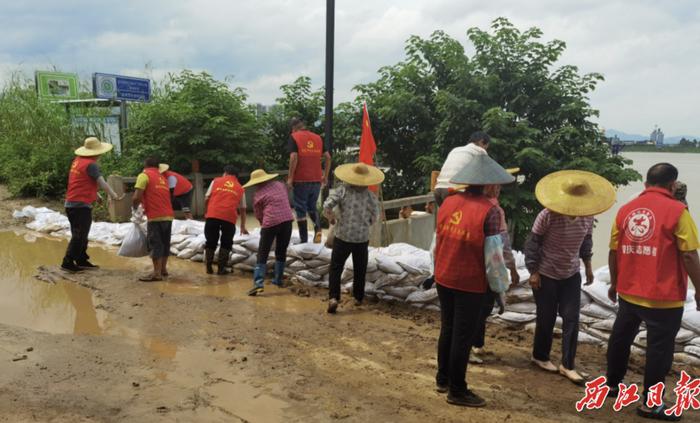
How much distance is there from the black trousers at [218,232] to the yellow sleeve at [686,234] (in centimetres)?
452

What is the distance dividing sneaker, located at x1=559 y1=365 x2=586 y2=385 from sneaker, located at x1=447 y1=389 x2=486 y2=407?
83cm

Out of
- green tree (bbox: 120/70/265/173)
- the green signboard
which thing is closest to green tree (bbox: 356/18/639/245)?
green tree (bbox: 120/70/265/173)

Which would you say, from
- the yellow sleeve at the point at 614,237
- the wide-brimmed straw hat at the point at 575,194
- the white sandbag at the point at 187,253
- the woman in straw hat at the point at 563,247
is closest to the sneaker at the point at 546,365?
the woman in straw hat at the point at 563,247

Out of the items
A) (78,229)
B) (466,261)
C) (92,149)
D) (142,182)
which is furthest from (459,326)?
(92,149)

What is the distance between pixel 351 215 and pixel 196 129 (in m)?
6.03

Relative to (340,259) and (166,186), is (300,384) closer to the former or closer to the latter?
(340,259)

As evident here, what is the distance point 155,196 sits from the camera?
5977mm

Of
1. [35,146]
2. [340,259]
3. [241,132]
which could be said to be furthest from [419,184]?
[35,146]

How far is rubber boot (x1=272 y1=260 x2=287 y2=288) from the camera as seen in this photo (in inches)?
234

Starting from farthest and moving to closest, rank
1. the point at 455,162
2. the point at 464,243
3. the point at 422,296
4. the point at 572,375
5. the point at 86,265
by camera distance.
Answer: the point at 86,265, the point at 422,296, the point at 455,162, the point at 572,375, the point at 464,243

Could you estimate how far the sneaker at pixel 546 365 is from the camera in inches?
155

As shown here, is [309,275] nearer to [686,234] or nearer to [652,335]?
[652,335]

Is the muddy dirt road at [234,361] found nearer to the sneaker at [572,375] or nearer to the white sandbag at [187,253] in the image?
the sneaker at [572,375]

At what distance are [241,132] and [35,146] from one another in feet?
15.5
